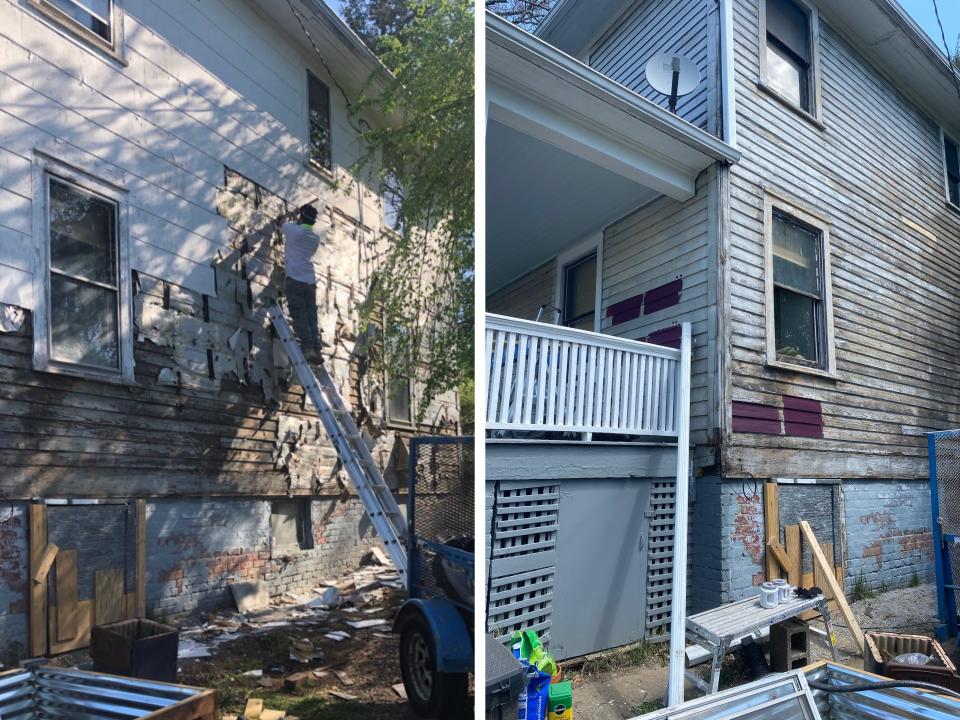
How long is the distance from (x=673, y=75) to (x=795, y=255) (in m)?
1.19

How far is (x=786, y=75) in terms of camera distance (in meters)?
3.99

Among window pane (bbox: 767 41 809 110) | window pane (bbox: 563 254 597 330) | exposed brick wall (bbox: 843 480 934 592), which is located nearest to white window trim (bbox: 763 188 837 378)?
window pane (bbox: 767 41 809 110)

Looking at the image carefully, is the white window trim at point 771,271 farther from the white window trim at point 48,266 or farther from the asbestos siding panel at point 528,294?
the white window trim at point 48,266

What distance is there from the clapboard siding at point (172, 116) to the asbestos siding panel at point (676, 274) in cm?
289

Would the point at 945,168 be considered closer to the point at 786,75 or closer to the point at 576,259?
the point at 786,75

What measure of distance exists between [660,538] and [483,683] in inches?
99.1

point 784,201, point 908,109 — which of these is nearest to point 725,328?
point 784,201

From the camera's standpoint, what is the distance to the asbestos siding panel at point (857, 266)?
3428mm

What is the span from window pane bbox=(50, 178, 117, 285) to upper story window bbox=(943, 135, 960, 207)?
5.79 m

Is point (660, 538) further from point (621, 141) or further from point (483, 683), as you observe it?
point (483, 683)

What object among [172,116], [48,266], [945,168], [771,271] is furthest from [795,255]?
[48,266]

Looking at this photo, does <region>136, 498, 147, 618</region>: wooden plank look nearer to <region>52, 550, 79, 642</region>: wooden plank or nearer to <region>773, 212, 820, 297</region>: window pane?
<region>52, 550, 79, 642</region>: wooden plank

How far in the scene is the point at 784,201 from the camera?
3656 millimetres

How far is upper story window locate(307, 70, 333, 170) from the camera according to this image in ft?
2.16
